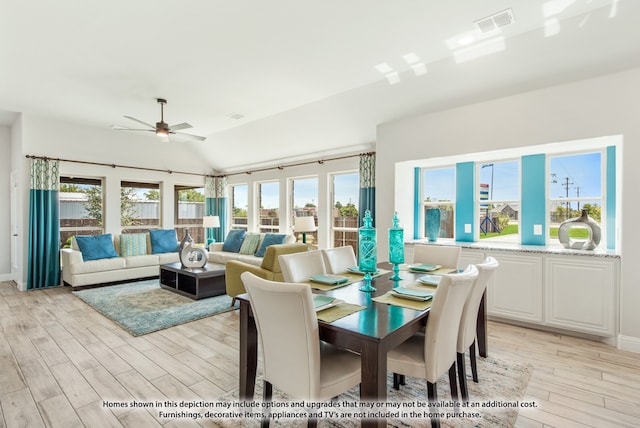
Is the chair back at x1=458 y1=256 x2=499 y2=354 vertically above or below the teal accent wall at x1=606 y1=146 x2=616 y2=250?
below

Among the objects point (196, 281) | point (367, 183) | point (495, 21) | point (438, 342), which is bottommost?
point (196, 281)

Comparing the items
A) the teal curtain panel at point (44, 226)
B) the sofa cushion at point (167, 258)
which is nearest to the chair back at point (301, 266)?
the sofa cushion at point (167, 258)

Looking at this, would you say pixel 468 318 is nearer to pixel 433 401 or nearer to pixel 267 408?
pixel 433 401

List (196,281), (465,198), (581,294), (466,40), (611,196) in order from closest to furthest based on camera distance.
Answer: (466,40) < (581,294) < (611,196) < (465,198) < (196,281)

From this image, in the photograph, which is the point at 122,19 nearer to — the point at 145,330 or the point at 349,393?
the point at 145,330

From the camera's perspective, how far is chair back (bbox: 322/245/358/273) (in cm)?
287

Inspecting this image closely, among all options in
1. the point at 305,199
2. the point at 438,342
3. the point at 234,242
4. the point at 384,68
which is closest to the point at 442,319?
the point at 438,342

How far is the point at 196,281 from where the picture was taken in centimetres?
453

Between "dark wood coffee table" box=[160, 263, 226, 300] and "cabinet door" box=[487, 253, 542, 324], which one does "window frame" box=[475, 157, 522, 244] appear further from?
"dark wood coffee table" box=[160, 263, 226, 300]

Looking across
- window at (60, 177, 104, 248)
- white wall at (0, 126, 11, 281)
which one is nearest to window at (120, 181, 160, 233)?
window at (60, 177, 104, 248)

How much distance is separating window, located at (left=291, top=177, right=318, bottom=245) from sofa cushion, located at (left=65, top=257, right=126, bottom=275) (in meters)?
3.30

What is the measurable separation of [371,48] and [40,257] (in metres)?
6.18

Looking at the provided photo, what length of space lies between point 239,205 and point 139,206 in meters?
2.24

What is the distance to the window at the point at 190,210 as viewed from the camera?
773cm
